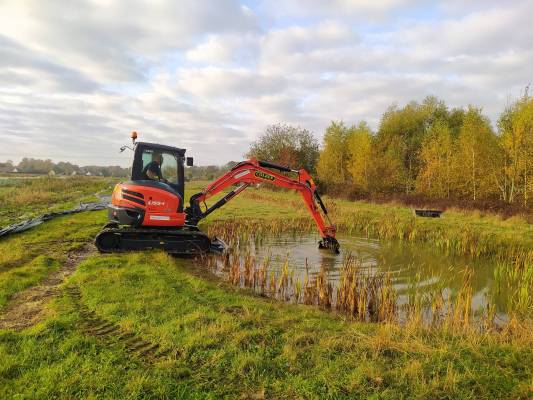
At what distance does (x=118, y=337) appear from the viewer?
5586 millimetres

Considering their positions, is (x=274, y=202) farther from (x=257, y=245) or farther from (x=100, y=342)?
(x=100, y=342)

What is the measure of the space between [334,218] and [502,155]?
17.4 metres

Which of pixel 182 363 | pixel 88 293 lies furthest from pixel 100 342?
pixel 88 293

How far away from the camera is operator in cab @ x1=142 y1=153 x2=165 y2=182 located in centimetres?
1138

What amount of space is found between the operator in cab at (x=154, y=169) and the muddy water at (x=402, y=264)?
418 centimetres

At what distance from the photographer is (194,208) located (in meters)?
12.4

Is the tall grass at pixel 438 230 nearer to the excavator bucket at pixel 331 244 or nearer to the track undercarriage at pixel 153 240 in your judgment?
the excavator bucket at pixel 331 244

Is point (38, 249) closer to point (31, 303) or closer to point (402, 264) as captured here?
point (31, 303)

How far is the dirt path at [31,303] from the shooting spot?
6.03 metres

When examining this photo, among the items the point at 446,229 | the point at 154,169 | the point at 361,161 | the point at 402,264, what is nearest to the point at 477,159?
the point at 361,161

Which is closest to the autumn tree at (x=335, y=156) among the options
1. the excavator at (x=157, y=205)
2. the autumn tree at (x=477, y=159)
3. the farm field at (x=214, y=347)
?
the autumn tree at (x=477, y=159)

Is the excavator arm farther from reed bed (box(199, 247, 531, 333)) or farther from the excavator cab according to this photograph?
reed bed (box(199, 247, 531, 333))

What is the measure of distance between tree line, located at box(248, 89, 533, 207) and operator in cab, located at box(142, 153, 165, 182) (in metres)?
24.7

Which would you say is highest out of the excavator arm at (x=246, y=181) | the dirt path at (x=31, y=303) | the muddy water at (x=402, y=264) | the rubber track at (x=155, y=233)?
the excavator arm at (x=246, y=181)
